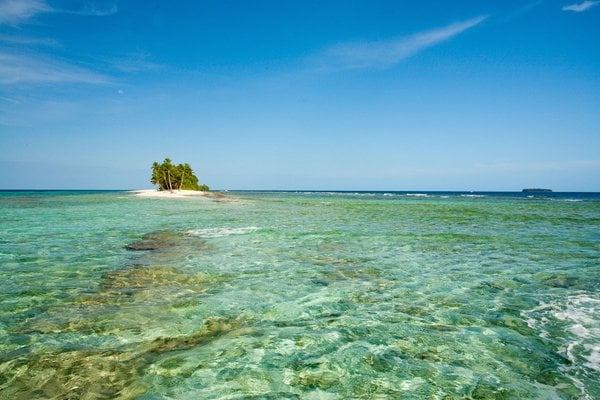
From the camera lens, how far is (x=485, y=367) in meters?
4.38

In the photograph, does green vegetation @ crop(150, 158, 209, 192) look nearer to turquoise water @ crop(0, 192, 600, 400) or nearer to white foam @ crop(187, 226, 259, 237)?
white foam @ crop(187, 226, 259, 237)

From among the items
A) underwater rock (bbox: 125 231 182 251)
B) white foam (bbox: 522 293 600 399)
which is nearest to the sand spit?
underwater rock (bbox: 125 231 182 251)

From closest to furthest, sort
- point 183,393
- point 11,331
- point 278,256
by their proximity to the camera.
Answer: point 183,393
point 11,331
point 278,256

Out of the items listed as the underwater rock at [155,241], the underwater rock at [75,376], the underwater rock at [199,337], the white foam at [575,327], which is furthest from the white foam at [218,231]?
the white foam at [575,327]

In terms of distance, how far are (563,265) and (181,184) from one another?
3680 inches

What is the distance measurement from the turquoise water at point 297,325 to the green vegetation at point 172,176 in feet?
279

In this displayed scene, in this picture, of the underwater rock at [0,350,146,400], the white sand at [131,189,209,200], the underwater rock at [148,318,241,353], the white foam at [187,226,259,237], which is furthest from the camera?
the white sand at [131,189,209,200]

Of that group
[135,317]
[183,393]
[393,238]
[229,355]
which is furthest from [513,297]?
[393,238]

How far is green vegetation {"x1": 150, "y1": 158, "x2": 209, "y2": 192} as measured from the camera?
9169 cm

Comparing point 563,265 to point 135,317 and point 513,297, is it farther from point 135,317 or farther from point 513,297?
point 135,317

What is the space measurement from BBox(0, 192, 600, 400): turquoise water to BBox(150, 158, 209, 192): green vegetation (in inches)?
3347

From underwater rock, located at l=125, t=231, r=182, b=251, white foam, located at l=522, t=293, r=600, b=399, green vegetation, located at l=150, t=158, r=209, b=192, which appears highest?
green vegetation, located at l=150, t=158, r=209, b=192

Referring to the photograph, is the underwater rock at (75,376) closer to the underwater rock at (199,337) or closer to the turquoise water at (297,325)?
the turquoise water at (297,325)

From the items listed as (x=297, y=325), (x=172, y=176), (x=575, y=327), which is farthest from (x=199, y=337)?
(x=172, y=176)
